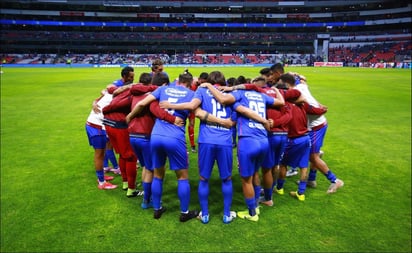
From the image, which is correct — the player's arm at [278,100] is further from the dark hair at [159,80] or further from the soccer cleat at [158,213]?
the soccer cleat at [158,213]

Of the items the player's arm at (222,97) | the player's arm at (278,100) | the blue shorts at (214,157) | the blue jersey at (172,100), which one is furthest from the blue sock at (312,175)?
the blue jersey at (172,100)

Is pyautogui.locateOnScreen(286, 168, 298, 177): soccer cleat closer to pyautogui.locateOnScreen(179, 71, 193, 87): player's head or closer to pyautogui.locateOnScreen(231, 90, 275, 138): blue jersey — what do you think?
pyautogui.locateOnScreen(231, 90, 275, 138): blue jersey

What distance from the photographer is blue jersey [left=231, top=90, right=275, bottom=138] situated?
15.6ft

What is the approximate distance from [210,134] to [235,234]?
1689 millimetres

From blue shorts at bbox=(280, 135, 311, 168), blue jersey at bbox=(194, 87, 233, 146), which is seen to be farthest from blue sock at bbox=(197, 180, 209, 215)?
blue shorts at bbox=(280, 135, 311, 168)

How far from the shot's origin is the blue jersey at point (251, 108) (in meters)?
4.75

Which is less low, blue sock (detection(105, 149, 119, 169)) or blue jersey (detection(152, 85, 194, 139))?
blue jersey (detection(152, 85, 194, 139))

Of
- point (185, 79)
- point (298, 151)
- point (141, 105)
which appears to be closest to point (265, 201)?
point (298, 151)

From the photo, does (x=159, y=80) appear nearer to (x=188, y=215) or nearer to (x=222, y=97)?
(x=222, y=97)

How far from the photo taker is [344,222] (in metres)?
5.06

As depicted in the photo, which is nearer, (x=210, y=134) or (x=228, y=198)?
(x=210, y=134)

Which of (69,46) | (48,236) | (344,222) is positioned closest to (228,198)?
(344,222)

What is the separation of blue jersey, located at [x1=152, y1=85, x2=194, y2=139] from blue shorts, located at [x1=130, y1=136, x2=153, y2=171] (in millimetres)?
443

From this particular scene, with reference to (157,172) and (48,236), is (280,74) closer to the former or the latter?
(157,172)
